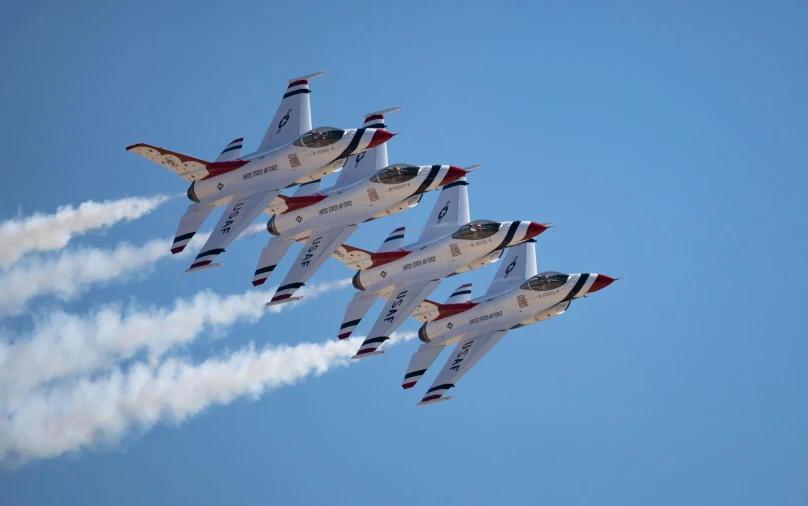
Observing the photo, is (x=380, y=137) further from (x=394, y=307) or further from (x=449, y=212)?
(x=394, y=307)

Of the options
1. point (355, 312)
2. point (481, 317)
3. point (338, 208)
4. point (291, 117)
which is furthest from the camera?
point (291, 117)

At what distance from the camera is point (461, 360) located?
255 feet

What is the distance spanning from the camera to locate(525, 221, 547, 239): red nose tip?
77006mm

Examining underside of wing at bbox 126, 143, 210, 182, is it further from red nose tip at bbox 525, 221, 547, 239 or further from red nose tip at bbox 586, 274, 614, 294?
red nose tip at bbox 586, 274, 614, 294

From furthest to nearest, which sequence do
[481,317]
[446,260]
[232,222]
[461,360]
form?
1. [481,317]
2. [461,360]
3. [446,260]
4. [232,222]

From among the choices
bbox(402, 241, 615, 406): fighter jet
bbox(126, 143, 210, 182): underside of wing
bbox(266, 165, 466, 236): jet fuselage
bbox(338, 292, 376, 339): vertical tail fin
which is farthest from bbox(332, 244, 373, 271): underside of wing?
bbox(126, 143, 210, 182): underside of wing

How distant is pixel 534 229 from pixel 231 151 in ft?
56.2

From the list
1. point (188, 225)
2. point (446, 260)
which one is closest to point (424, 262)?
point (446, 260)

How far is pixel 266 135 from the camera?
79.6 meters

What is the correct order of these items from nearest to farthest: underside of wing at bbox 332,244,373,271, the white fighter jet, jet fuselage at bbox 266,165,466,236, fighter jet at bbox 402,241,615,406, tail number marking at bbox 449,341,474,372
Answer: the white fighter jet, jet fuselage at bbox 266,165,466,236, fighter jet at bbox 402,241,615,406, tail number marking at bbox 449,341,474,372, underside of wing at bbox 332,244,373,271

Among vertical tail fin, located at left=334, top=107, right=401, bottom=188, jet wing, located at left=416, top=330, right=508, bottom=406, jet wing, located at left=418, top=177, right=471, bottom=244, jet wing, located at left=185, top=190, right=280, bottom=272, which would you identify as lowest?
jet wing, located at left=416, top=330, right=508, bottom=406

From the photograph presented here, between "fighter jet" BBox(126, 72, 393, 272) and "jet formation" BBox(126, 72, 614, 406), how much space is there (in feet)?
0.17

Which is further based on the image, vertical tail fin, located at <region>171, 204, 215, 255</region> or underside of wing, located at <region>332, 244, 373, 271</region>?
underside of wing, located at <region>332, 244, 373, 271</region>

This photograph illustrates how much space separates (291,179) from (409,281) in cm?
821
